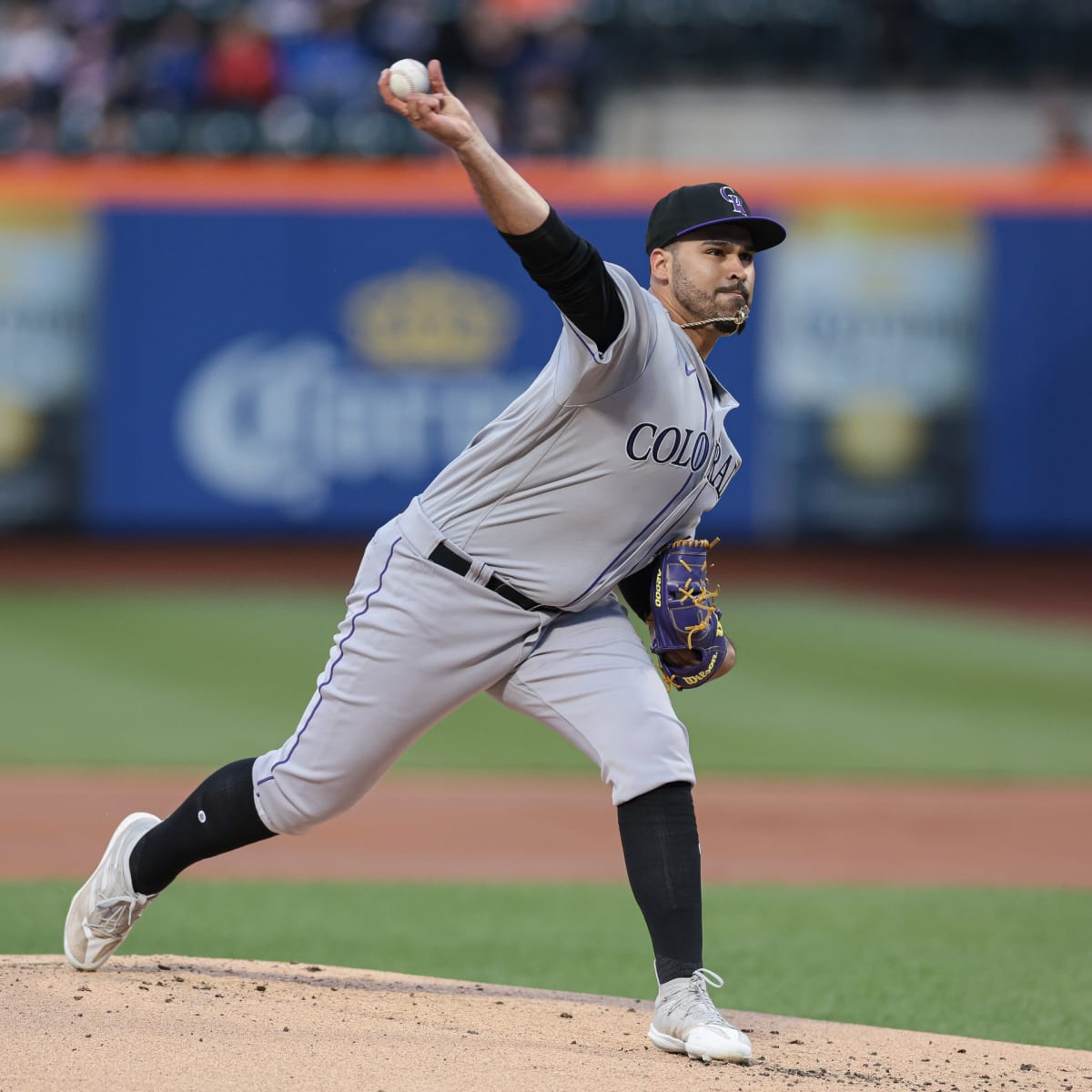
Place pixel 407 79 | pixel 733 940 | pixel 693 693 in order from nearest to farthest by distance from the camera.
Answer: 1. pixel 407 79
2. pixel 733 940
3. pixel 693 693

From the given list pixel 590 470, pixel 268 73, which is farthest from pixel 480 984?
pixel 268 73

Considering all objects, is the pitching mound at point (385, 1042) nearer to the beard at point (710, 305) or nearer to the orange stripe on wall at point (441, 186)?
the beard at point (710, 305)

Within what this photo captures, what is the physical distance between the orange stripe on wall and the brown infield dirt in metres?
7.14

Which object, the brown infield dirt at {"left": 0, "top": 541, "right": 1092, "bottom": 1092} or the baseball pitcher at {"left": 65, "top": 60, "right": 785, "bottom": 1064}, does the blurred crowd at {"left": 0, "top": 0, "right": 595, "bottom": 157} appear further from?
the baseball pitcher at {"left": 65, "top": 60, "right": 785, "bottom": 1064}

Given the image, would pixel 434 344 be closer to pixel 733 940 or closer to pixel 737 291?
pixel 733 940

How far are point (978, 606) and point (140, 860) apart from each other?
446 inches

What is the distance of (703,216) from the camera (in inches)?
157

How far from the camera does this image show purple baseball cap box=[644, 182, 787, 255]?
3.99 metres

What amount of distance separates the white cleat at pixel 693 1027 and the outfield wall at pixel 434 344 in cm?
1065

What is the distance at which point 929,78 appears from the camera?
57.4 ft

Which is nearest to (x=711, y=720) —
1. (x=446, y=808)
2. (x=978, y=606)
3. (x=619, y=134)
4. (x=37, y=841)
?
(x=446, y=808)

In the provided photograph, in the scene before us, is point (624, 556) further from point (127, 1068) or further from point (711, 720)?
point (711, 720)

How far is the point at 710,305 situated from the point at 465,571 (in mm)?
800

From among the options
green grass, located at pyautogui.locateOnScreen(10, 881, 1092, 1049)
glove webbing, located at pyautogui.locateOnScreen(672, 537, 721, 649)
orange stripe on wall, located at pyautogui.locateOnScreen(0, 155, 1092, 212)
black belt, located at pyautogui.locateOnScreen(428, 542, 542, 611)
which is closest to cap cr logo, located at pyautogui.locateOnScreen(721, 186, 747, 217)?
glove webbing, located at pyautogui.locateOnScreen(672, 537, 721, 649)
